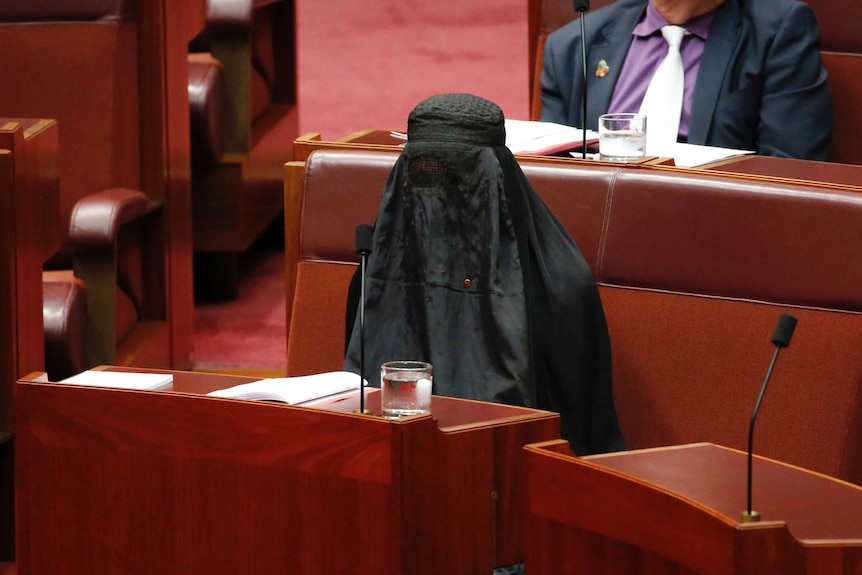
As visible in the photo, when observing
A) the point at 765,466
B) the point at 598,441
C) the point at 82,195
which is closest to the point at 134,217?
the point at 82,195

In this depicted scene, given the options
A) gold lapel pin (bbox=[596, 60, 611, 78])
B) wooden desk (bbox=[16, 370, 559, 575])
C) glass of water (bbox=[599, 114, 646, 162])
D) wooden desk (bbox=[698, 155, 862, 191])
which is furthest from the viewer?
gold lapel pin (bbox=[596, 60, 611, 78])

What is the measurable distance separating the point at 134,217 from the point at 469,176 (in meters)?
0.96

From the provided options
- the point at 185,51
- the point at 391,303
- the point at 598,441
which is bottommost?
the point at 598,441

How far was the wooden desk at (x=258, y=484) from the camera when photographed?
4.04 ft

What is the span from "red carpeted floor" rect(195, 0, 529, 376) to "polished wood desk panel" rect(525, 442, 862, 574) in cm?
211

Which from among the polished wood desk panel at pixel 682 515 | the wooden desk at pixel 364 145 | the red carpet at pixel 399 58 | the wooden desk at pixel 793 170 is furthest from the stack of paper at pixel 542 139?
the red carpet at pixel 399 58

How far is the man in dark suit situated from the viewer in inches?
83.7

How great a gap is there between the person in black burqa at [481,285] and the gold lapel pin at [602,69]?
69 centimetres

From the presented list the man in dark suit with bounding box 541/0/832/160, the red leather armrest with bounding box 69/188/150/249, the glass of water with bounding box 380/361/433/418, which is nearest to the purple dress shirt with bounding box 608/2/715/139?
the man in dark suit with bounding box 541/0/832/160

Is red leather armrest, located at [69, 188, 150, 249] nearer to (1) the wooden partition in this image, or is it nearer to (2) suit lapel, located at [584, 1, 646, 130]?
(1) the wooden partition

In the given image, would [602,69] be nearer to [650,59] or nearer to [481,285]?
[650,59]

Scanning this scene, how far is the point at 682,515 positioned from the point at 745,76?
1245 millimetres

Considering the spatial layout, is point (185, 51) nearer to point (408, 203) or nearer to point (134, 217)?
point (134, 217)

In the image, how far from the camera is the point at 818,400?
5.21ft
